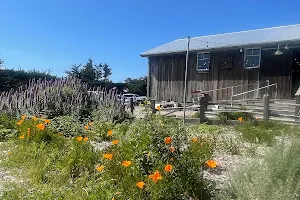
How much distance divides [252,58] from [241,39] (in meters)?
1.75

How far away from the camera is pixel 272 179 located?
7.89 ft

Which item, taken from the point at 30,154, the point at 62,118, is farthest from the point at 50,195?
the point at 62,118

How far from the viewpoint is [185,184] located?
9.04ft

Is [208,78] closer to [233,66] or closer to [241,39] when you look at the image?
[233,66]

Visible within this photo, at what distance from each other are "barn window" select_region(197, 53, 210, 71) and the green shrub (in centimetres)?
1545

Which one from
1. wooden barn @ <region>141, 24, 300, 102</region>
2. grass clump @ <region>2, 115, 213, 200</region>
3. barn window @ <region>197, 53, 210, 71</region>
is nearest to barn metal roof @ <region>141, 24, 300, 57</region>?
wooden barn @ <region>141, 24, 300, 102</region>

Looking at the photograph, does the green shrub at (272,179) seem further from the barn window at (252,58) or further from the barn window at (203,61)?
the barn window at (203,61)

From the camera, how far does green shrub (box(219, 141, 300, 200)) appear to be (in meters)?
2.24

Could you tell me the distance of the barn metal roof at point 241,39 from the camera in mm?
15087

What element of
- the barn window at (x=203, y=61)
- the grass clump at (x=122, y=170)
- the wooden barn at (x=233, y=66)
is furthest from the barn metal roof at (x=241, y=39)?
the grass clump at (x=122, y=170)

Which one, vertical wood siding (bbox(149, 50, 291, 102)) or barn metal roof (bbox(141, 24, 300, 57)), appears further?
vertical wood siding (bbox(149, 50, 291, 102))

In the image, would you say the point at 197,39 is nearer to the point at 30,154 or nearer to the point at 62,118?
Answer: the point at 62,118

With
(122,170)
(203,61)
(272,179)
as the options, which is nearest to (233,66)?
(203,61)

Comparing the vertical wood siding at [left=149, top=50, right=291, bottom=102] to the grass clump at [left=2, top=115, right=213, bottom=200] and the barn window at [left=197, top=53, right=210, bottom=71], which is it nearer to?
the barn window at [left=197, top=53, right=210, bottom=71]
